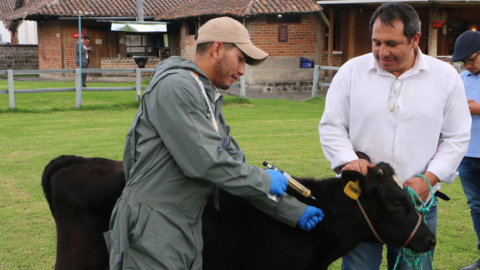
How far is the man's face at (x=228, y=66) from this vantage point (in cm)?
271

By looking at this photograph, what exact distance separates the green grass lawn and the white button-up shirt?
2031mm

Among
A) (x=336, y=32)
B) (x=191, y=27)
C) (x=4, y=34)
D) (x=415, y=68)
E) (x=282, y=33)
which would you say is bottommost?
(x=415, y=68)

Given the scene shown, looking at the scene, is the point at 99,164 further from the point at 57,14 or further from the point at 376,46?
the point at 57,14

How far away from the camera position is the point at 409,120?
124 inches

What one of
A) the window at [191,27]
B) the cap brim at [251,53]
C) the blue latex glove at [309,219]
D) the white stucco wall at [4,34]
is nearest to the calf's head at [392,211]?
the blue latex glove at [309,219]

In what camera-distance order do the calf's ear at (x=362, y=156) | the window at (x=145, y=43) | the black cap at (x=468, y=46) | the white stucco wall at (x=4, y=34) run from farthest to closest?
the white stucco wall at (x=4, y=34) < the window at (x=145, y=43) < the black cap at (x=468, y=46) < the calf's ear at (x=362, y=156)

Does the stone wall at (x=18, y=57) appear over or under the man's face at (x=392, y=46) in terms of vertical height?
over

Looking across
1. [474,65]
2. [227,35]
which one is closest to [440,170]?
[227,35]

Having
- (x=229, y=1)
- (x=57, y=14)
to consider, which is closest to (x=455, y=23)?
(x=229, y=1)

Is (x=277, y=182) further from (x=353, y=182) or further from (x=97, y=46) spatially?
(x=97, y=46)

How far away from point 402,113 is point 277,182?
3.19ft

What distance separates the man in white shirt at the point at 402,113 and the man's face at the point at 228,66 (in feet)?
2.82

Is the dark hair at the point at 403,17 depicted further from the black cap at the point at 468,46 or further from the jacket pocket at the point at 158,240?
the black cap at the point at 468,46

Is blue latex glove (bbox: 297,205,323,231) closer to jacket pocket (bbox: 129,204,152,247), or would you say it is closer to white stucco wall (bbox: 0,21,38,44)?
jacket pocket (bbox: 129,204,152,247)
